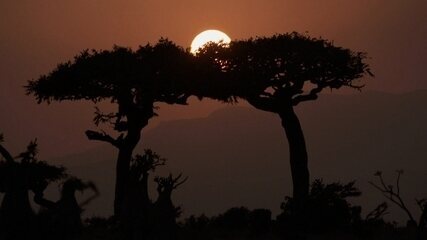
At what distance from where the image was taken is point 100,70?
3634cm

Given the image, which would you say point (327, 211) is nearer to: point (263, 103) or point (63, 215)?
point (263, 103)

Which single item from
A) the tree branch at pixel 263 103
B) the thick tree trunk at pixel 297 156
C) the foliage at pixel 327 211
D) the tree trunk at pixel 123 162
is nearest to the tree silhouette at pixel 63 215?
the foliage at pixel 327 211

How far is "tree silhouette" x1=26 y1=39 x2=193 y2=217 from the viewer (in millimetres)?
35250

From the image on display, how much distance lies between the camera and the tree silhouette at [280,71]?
106 ft

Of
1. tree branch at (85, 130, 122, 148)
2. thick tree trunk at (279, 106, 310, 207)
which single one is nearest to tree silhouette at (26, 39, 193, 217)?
tree branch at (85, 130, 122, 148)

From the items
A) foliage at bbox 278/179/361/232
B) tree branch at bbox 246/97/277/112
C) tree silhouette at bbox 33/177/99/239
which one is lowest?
tree silhouette at bbox 33/177/99/239

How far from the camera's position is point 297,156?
31141 millimetres

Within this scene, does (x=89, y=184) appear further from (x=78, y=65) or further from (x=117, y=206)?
(x=78, y=65)

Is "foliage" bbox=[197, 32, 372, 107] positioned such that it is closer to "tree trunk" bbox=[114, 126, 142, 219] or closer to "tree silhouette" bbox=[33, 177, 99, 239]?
"tree trunk" bbox=[114, 126, 142, 219]

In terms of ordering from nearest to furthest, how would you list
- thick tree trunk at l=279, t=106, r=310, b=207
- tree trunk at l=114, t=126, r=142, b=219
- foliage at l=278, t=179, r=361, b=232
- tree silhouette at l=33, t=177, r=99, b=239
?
tree silhouette at l=33, t=177, r=99, b=239, foliage at l=278, t=179, r=361, b=232, thick tree trunk at l=279, t=106, r=310, b=207, tree trunk at l=114, t=126, r=142, b=219

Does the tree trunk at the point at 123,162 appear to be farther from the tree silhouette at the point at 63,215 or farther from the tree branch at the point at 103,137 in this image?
the tree silhouette at the point at 63,215

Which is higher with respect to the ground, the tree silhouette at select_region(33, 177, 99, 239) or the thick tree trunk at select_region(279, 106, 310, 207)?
the thick tree trunk at select_region(279, 106, 310, 207)

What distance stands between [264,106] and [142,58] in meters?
8.18

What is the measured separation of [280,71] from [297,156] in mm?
5162
